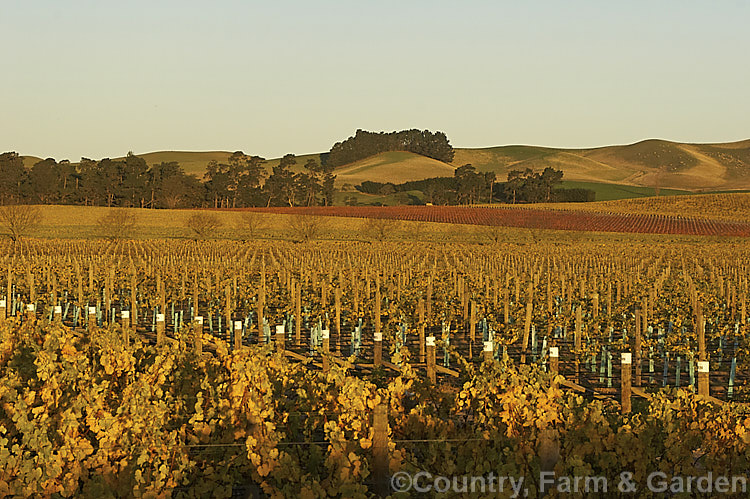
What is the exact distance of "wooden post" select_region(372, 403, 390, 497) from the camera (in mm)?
6395

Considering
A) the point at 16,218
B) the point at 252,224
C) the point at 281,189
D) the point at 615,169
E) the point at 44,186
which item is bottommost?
the point at 252,224

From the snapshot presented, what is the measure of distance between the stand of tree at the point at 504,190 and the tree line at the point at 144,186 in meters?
17.1

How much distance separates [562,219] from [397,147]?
127m

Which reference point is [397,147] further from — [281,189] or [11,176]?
[11,176]

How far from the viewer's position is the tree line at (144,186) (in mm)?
109812

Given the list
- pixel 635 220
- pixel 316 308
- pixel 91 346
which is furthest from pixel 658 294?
pixel 635 220

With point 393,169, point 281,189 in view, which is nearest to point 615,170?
point 393,169

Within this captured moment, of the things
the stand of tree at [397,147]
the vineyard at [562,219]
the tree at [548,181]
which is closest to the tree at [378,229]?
the vineyard at [562,219]

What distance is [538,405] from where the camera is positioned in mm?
6941

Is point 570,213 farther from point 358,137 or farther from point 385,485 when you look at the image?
point 358,137

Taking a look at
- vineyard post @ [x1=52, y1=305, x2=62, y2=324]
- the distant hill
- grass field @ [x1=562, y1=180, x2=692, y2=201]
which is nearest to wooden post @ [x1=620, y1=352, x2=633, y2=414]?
vineyard post @ [x1=52, y1=305, x2=62, y2=324]

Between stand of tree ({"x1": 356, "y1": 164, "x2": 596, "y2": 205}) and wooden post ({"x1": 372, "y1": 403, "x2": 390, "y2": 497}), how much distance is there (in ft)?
381

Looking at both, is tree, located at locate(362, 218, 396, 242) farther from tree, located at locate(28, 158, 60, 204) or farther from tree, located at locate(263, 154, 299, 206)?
tree, located at locate(28, 158, 60, 204)

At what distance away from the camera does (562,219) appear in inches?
2918
